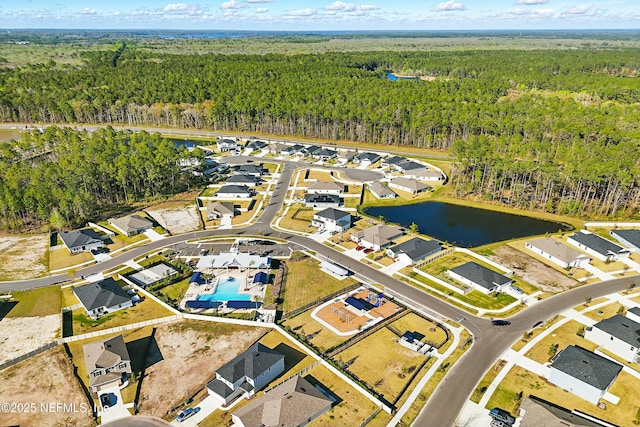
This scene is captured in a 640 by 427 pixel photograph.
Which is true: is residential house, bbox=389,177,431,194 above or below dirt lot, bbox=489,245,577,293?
above

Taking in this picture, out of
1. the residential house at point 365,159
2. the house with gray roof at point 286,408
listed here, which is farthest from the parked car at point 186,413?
the residential house at point 365,159

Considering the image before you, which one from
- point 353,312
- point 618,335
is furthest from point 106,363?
point 618,335

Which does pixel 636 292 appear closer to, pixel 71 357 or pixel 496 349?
pixel 496 349

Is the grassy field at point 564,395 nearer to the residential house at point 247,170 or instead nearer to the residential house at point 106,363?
the residential house at point 106,363

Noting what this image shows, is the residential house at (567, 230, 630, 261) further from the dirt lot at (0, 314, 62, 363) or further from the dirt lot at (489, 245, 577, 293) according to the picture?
the dirt lot at (0, 314, 62, 363)

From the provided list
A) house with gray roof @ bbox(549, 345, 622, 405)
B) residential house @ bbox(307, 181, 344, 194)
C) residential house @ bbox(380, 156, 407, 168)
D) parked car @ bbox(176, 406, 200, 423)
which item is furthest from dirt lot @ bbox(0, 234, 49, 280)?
residential house @ bbox(380, 156, 407, 168)

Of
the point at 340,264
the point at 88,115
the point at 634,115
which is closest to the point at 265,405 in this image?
the point at 340,264

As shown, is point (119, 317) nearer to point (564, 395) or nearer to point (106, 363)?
point (106, 363)
